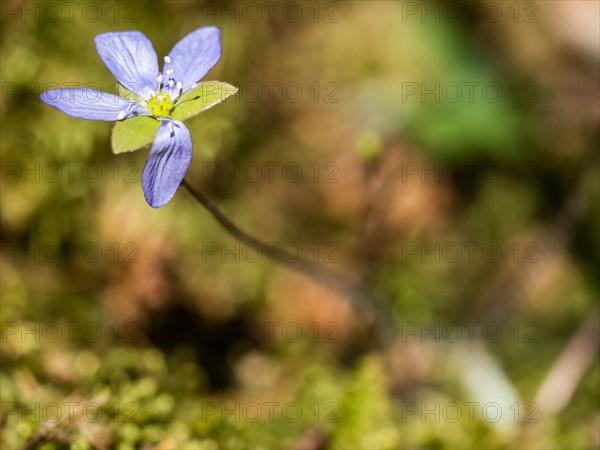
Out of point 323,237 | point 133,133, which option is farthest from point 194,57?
point 323,237

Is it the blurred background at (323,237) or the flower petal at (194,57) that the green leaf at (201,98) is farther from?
the blurred background at (323,237)

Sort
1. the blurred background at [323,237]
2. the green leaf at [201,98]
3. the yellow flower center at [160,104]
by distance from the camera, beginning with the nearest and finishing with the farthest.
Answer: the green leaf at [201,98] < the yellow flower center at [160,104] < the blurred background at [323,237]

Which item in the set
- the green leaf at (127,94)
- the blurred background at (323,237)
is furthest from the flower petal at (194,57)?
the blurred background at (323,237)

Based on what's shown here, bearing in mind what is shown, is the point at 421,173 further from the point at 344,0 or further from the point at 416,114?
the point at 344,0

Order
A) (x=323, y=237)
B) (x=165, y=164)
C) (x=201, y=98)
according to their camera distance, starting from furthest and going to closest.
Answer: (x=323, y=237) < (x=201, y=98) < (x=165, y=164)

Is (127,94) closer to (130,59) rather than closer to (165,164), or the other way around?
(130,59)

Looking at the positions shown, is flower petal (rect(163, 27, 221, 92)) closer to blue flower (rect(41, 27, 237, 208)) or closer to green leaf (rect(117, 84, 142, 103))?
blue flower (rect(41, 27, 237, 208))
